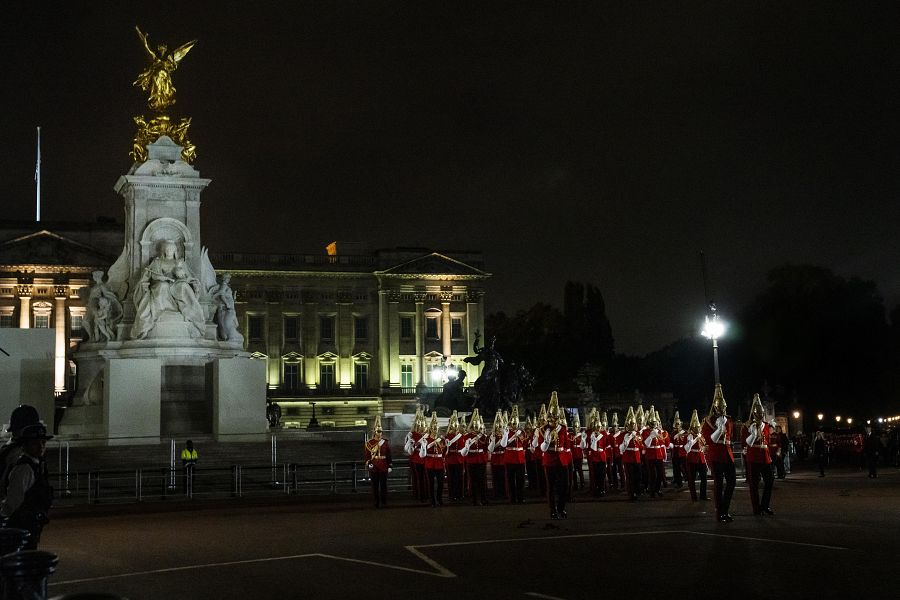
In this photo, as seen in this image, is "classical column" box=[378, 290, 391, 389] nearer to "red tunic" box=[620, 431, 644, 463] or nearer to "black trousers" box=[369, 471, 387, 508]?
"red tunic" box=[620, 431, 644, 463]

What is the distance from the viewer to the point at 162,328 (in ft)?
112

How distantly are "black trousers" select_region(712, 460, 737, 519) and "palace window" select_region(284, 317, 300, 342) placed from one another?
86011 millimetres

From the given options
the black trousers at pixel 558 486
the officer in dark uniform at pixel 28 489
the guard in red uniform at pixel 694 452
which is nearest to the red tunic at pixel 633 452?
the guard in red uniform at pixel 694 452

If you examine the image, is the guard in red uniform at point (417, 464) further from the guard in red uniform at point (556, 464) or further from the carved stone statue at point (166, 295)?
the carved stone statue at point (166, 295)

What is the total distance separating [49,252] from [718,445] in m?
81.0

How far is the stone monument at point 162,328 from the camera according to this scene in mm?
31641

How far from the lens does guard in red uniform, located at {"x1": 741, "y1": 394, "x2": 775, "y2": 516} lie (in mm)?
18516

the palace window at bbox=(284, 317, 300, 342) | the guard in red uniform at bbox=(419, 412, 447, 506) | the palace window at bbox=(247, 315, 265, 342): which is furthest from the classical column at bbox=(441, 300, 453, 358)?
the guard in red uniform at bbox=(419, 412, 447, 506)

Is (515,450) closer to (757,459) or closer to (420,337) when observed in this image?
(757,459)

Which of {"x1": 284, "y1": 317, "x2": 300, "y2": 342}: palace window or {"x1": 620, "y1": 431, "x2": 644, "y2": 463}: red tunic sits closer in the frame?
{"x1": 620, "y1": 431, "x2": 644, "y2": 463}: red tunic

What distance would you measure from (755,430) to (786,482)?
454 inches

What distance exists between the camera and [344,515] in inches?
805

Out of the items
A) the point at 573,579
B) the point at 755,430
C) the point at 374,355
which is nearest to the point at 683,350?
the point at 374,355

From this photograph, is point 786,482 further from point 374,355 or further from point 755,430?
point 374,355
